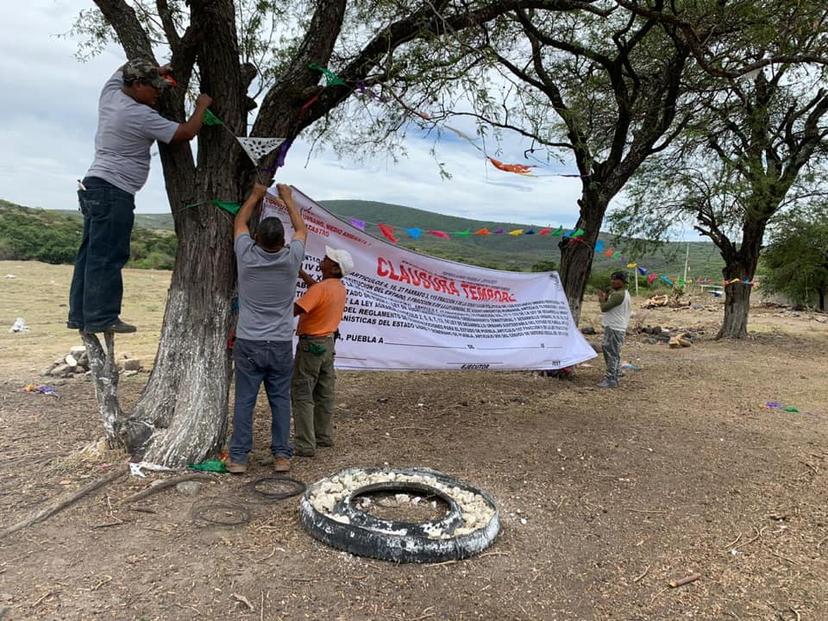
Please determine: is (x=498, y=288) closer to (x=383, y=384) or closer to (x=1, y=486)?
(x=383, y=384)

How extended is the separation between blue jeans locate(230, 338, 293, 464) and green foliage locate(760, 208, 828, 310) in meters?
14.5

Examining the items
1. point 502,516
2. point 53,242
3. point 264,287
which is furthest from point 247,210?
point 53,242

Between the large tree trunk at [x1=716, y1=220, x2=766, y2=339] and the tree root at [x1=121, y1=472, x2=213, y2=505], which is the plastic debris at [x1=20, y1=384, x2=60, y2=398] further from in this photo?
the large tree trunk at [x1=716, y1=220, x2=766, y2=339]

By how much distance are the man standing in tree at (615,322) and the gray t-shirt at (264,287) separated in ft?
18.2

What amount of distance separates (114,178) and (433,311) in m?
3.58

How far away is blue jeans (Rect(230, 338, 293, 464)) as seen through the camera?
4301mm

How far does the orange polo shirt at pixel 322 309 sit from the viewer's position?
16.0 feet

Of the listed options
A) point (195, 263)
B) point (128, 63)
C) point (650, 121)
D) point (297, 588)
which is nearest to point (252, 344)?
point (195, 263)

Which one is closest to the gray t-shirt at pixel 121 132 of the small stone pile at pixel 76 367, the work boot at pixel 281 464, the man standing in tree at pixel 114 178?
the man standing in tree at pixel 114 178

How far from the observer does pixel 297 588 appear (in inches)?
118

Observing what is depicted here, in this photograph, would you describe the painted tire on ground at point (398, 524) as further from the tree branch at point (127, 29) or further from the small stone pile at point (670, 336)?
the small stone pile at point (670, 336)

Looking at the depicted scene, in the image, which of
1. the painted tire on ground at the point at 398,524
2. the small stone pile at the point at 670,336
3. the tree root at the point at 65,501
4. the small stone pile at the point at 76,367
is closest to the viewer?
the painted tire on ground at the point at 398,524

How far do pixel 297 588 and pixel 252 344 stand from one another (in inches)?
72.2

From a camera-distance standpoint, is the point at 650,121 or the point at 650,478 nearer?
the point at 650,478
